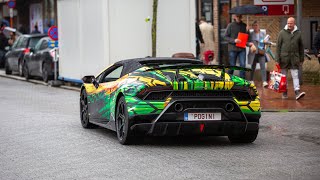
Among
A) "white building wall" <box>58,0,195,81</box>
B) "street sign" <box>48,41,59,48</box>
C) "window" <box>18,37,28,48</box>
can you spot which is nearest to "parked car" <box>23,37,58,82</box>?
"street sign" <box>48,41,59,48</box>

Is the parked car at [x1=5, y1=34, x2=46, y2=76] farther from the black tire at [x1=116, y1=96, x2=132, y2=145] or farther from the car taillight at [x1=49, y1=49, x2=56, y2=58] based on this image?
the black tire at [x1=116, y1=96, x2=132, y2=145]

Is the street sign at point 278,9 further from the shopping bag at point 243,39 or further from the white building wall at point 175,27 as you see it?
the white building wall at point 175,27

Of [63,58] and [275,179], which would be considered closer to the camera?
[275,179]

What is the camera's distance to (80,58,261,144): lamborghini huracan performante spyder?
12562mm

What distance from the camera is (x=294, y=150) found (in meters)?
12.5

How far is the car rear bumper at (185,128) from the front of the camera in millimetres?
12586

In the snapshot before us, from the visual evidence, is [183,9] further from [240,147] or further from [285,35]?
[240,147]

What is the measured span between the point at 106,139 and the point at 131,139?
1071 mm

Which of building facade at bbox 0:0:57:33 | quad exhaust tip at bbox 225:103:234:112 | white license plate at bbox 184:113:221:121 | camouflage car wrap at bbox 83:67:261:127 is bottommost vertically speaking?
white license plate at bbox 184:113:221:121

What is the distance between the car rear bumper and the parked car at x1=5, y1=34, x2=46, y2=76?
1955 centimetres

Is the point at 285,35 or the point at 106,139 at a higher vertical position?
the point at 285,35

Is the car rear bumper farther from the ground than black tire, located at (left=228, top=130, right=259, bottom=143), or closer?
farther from the ground

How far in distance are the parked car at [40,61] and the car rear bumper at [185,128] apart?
1629 centimetres

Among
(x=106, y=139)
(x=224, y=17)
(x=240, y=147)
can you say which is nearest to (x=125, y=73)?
(x=106, y=139)
